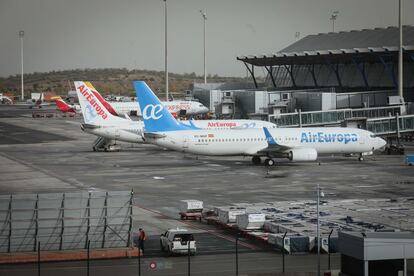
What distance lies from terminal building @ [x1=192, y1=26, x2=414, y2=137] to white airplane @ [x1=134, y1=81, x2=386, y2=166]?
19.4m

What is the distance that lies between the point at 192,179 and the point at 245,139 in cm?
1315

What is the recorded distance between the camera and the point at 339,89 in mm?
177875

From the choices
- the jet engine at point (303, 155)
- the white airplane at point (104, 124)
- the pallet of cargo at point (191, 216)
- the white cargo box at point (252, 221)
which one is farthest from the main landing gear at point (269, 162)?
the white cargo box at point (252, 221)

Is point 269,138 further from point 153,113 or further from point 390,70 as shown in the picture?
point 390,70

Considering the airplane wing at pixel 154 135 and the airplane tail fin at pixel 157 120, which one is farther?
the airplane tail fin at pixel 157 120

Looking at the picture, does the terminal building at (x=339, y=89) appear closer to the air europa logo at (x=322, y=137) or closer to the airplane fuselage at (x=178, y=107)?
the airplane fuselage at (x=178, y=107)

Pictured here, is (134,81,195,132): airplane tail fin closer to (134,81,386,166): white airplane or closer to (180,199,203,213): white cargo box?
(134,81,386,166): white airplane

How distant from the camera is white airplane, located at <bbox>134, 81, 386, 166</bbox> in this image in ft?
325

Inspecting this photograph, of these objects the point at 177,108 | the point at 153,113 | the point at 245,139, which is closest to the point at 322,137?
the point at 245,139

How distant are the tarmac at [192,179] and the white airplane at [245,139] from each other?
1904 millimetres

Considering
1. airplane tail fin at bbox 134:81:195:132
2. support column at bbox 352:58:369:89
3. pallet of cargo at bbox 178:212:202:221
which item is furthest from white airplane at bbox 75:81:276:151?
support column at bbox 352:58:369:89

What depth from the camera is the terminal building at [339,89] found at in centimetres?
13738

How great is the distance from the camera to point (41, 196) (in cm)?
5297

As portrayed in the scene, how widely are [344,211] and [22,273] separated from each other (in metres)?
29.4
